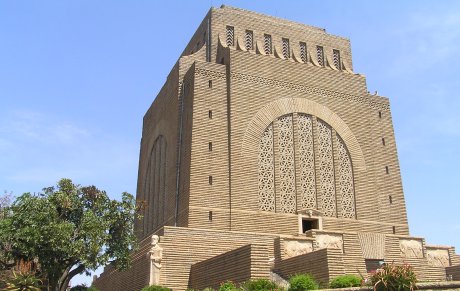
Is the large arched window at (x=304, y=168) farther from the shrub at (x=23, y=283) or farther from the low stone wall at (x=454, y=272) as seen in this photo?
the shrub at (x=23, y=283)

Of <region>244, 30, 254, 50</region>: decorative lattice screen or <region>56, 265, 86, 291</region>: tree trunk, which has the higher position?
<region>244, 30, 254, 50</region>: decorative lattice screen

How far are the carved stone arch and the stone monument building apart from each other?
2.5 inches

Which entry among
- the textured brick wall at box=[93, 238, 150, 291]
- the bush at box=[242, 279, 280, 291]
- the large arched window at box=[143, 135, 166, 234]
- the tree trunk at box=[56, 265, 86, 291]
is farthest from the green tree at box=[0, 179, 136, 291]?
the large arched window at box=[143, 135, 166, 234]

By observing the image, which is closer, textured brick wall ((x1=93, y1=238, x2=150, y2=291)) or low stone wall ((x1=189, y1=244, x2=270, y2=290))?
low stone wall ((x1=189, y1=244, x2=270, y2=290))

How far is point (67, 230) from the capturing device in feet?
58.1

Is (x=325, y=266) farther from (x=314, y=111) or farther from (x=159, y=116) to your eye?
(x=159, y=116)

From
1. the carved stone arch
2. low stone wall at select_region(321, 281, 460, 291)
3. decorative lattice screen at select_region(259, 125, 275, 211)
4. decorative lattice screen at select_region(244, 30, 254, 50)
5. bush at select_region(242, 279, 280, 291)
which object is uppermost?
decorative lattice screen at select_region(244, 30, 254, 50)

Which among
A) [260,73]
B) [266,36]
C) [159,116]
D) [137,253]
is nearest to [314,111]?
[260,73]

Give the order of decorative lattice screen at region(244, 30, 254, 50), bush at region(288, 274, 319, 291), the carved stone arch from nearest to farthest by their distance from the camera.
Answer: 1. bush at region(288, 274, 319, 291)
2. the carved stone arch
3. decorative lattice screen at region(244, 30, 254, 50)

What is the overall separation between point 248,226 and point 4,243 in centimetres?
1126

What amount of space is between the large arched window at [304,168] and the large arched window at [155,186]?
266 inches

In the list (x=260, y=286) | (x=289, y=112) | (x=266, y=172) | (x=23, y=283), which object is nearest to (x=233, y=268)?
(x=260, y=286)

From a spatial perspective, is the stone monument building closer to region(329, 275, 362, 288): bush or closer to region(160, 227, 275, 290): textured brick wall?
region(160, 227, 275, 290): textured brick wall

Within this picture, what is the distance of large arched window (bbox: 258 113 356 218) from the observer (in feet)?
88.4
